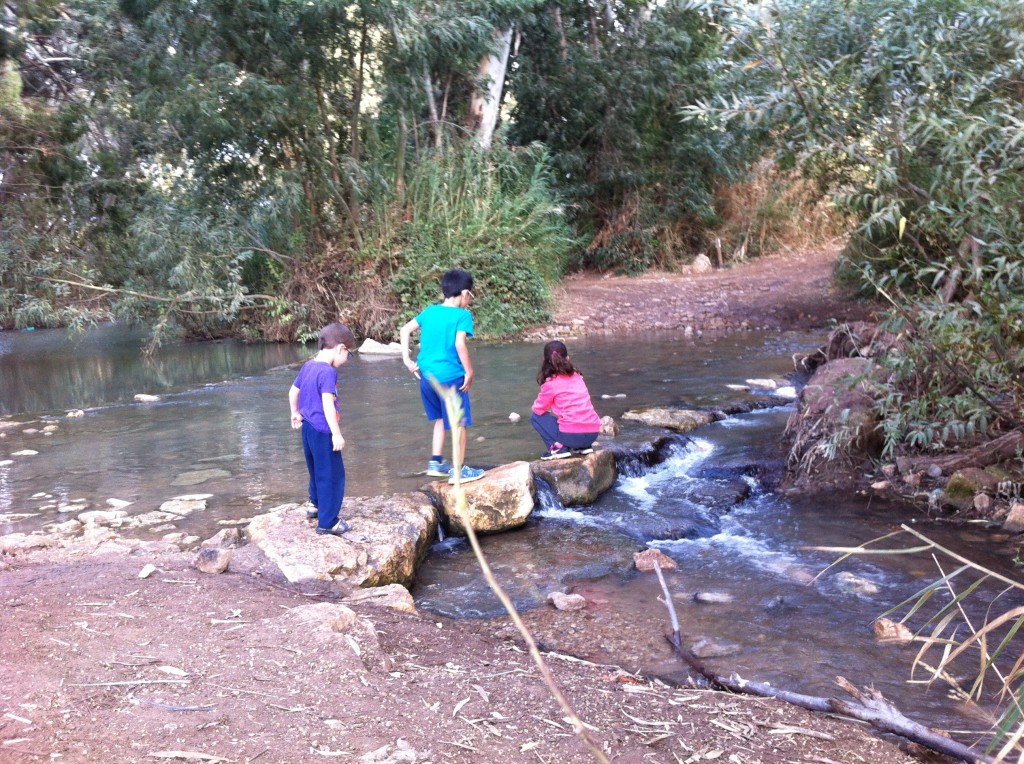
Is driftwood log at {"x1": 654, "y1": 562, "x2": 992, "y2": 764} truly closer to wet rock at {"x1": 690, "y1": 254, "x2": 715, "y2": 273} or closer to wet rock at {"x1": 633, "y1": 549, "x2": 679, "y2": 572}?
wet rock at {"x1": 633, "y1": 549, "x2": 679, "y2": 572}

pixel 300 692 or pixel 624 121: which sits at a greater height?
pixel 624 121

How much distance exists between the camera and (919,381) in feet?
22.0

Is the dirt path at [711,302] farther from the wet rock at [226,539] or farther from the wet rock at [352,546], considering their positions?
the wet rock at [226,539]

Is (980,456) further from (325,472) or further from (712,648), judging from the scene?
(325,472)

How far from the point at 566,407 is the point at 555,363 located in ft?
1.24

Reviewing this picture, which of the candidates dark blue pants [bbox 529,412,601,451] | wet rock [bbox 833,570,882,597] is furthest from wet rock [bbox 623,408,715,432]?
wet rock [bbox 833,570,882,597]

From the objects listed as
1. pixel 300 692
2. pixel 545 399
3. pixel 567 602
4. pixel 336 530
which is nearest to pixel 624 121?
pixel 545 399

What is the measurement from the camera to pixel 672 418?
28.8 feet

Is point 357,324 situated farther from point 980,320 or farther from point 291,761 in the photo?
point 291,761

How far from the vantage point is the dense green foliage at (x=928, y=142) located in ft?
18.2

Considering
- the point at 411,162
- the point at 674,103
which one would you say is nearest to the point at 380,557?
the point at 411,162

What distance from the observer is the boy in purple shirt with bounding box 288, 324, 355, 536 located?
507 centimetres

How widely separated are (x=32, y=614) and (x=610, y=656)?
8.62 ft

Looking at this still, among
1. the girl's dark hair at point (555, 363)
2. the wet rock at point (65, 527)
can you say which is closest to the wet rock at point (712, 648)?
the girl's dark hair at point (555, 363)
